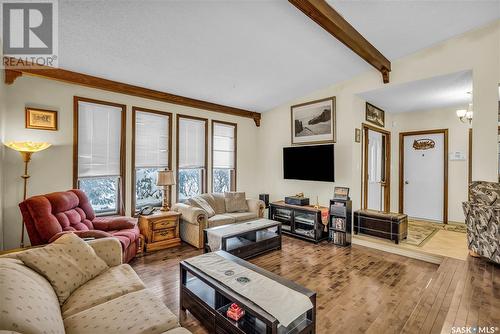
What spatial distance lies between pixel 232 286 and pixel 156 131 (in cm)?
344

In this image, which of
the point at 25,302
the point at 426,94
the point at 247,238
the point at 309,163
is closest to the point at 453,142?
the point at 426,94

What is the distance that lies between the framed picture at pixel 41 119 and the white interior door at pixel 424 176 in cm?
682

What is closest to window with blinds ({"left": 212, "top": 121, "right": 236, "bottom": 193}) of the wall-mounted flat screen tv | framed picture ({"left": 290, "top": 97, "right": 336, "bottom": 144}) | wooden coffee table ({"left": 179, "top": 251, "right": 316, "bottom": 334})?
the wall-mounted flat screen tv

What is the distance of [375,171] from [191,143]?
13.4 feet

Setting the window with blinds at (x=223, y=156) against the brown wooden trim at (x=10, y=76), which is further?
the window with blinds at (x=223, y=156)

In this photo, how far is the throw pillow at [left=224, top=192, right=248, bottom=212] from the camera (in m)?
4.80

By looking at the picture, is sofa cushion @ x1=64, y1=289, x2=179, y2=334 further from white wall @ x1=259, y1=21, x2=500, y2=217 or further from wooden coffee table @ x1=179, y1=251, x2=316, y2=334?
white wall @ x1=259, y1=21, x2=500, y2=217

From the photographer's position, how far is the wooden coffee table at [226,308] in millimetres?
1576

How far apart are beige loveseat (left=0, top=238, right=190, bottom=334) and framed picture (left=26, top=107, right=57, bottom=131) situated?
7.44 feet

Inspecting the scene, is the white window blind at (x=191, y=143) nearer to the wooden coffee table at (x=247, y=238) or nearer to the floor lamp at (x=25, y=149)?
the wooden coffee table at (x=247, y=238)

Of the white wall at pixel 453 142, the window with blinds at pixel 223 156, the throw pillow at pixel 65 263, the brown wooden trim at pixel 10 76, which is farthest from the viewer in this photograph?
the window with blinds at pixel 223 156

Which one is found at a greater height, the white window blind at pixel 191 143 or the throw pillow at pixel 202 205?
the white window blind at pixel 191 143

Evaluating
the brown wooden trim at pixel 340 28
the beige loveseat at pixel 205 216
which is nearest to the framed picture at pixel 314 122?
the brown wooden trim at pixel 340 28

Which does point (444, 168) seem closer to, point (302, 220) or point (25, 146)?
point (302, 220)
